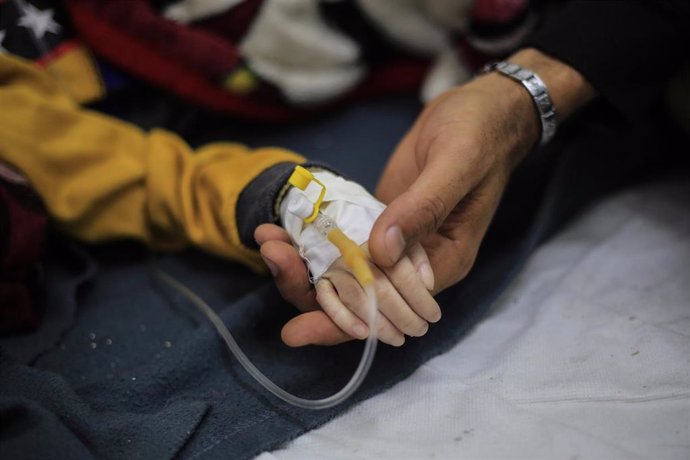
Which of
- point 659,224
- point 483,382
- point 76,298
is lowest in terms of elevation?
point 76,298

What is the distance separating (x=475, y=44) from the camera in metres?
0.89

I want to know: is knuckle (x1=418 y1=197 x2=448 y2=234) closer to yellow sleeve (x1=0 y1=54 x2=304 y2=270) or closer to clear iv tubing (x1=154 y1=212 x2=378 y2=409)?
clear iv tubing (x1=154 y1=212 x2=378 y2=409)

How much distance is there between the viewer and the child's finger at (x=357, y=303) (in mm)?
537

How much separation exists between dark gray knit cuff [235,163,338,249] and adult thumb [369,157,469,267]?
0.14m

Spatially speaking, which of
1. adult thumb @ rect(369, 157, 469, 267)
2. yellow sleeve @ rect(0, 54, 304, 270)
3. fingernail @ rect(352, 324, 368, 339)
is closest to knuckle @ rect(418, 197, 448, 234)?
adult thumb @ rect(369, 157, 469, 267)

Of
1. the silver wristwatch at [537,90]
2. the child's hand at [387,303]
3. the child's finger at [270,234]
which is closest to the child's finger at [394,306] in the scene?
the child's hand at [387,303]

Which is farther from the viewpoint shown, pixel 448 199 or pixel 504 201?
pixel 504 201

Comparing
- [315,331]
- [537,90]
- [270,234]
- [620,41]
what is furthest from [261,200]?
[620,41]

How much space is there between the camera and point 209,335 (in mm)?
628

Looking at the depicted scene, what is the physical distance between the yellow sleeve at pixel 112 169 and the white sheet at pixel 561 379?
0.25 metres

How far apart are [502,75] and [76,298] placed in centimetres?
58

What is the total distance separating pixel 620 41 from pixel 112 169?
64 cm

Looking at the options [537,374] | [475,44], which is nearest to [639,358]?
[537,374]

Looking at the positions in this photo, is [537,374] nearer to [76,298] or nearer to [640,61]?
[640,61]
